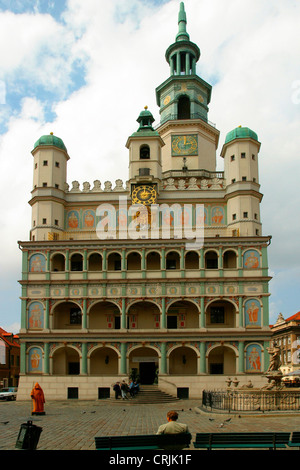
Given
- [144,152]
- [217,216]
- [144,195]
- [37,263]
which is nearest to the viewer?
[37,263]

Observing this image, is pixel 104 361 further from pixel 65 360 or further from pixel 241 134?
pixel 241 134

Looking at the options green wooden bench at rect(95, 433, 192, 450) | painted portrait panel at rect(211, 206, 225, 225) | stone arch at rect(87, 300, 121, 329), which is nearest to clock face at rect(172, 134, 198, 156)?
painted portrait panel at rect(211, 206, 225, 225)

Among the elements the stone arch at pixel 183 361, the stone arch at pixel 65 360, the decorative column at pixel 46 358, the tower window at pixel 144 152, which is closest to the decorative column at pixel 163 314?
the stone arch at pixel 183 361

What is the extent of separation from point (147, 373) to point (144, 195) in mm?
18175

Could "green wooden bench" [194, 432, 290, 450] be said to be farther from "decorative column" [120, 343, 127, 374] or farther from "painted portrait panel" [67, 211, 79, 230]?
"painted portrait panel" [67, 211, 79, 230]

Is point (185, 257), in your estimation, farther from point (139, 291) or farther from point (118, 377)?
point (118, 377)

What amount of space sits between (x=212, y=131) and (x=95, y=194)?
17.0 m

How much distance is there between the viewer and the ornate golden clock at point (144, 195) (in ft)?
184

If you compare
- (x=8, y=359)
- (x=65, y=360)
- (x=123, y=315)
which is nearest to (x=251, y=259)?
(x=123, y=315)

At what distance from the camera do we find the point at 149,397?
151 ft

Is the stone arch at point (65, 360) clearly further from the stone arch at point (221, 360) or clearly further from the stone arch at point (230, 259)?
the stone arch at point (230, 259)

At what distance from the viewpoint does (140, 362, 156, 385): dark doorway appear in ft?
175

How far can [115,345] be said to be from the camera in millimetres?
51562

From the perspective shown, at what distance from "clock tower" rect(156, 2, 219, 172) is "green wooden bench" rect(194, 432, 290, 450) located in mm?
48695
